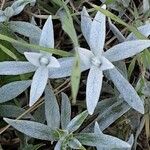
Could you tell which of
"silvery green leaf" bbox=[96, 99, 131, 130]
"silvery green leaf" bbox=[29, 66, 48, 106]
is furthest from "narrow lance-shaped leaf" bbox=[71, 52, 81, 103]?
"silvery green leaf" bbox=[96, 99, 131, 130]

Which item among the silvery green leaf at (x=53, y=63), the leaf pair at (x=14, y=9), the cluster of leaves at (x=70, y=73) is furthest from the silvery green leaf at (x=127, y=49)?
the leaf pair at (x=14, y=9)

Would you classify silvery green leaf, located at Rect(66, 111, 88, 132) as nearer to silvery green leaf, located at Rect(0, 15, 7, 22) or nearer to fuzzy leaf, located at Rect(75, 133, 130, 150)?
fuzzy leaf, located at Rect(75, 133, 130, 150)

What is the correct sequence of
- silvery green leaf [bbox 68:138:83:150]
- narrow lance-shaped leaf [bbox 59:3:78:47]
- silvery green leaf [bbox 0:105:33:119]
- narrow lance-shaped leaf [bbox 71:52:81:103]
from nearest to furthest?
1. narrow lance-shaped leaf [bbox 71:52:81:103]
2. narrow lance-shaped leaf [bbox 59:3:78:47]
3. silvery green leaf [bbox 68:138:83:150]
4. silvery green leaf [bbox 0:105:33:119]

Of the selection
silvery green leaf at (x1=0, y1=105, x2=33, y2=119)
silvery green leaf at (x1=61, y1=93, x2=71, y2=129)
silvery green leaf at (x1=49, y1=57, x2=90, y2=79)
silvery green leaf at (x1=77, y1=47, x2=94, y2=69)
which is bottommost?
silvery green leaf at (x1=0, y1=105, x2=33, y2=119)

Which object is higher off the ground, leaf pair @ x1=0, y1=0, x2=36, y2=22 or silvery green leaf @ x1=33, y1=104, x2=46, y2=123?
leaf pair @ x1=0, y1=0, x2=36, y2=22

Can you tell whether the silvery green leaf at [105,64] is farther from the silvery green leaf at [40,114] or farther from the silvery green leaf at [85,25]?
the silvery green leaf at [40,114]

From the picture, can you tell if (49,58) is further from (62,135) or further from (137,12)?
(137,12)

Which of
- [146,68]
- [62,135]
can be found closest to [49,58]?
[62,135]
